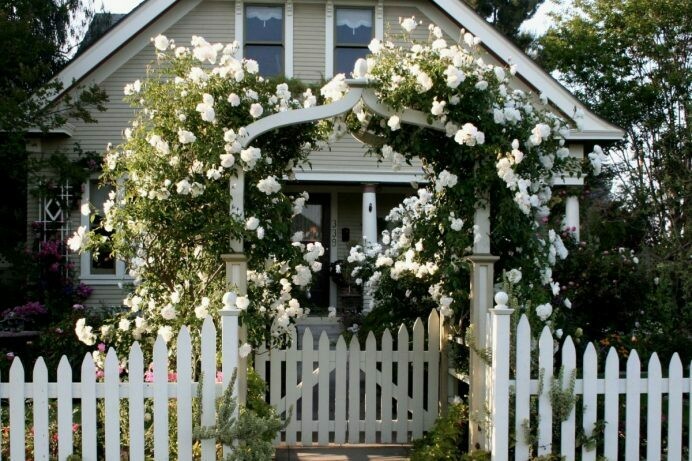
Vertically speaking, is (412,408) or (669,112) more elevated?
(669,112)

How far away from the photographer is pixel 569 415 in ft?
13.5

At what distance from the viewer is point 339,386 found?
5781 mm

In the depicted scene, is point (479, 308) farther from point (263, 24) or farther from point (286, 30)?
point (263, 24)

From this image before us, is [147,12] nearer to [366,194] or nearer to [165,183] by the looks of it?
[366,194]

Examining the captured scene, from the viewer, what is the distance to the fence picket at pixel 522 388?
4.12 metres

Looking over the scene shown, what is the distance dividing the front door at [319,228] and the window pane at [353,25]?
123 inches

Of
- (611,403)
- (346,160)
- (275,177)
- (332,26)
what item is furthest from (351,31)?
(611,403)

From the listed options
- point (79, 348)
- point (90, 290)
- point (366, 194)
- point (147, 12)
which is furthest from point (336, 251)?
point (79, 348)

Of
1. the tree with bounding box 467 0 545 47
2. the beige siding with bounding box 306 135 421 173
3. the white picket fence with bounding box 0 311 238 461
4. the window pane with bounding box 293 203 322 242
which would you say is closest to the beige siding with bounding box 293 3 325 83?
the beige siding with bounding box 306 135 421 173

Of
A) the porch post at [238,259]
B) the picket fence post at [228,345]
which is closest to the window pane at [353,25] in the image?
the porch post at [238,259]

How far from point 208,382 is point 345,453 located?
197cm

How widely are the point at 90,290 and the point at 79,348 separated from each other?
3.78m

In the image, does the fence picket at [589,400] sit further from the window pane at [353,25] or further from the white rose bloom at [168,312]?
the window pane at [353,25]

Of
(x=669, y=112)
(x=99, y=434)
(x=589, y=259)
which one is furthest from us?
(x=669, y=112)
